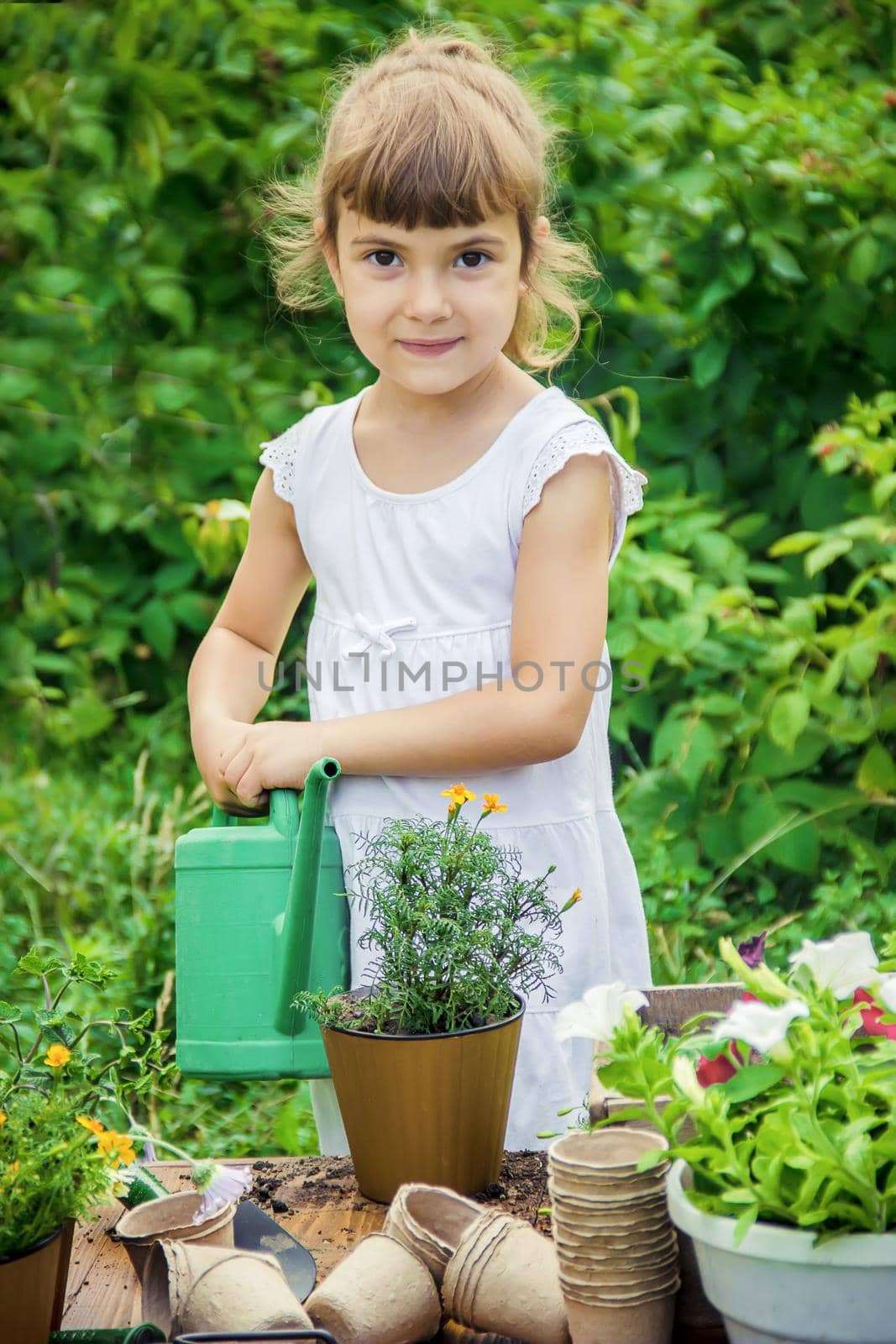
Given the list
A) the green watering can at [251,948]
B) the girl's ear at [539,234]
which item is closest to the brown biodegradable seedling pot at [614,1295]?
the green watering can at [251,948]

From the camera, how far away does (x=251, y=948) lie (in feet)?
3.69

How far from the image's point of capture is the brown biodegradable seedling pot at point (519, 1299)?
2.43 ft

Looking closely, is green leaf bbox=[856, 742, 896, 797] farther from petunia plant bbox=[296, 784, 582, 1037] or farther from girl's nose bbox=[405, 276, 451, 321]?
petunia plant bbox=[296, 784, 582, 1037]

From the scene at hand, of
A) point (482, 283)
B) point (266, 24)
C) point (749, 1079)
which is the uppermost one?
point (266, 24)

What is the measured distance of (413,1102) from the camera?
91 cm

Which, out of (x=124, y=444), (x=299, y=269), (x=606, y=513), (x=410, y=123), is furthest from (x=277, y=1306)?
(x=124, y=444)

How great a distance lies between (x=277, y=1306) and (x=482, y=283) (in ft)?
2.72

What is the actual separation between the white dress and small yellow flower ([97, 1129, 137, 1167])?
0.47 meters

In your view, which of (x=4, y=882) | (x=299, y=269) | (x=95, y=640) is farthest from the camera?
(x=95, y=640)

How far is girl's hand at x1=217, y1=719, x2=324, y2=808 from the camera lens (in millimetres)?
1199

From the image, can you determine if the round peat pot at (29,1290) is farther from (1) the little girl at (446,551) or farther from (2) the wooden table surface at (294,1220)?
(1) the little girl at (446,551)

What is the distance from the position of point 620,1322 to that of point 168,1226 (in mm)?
256

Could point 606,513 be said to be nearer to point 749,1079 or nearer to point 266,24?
point 749,1079

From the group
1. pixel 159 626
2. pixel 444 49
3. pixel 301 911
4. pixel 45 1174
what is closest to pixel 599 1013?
pixel 45 1174
